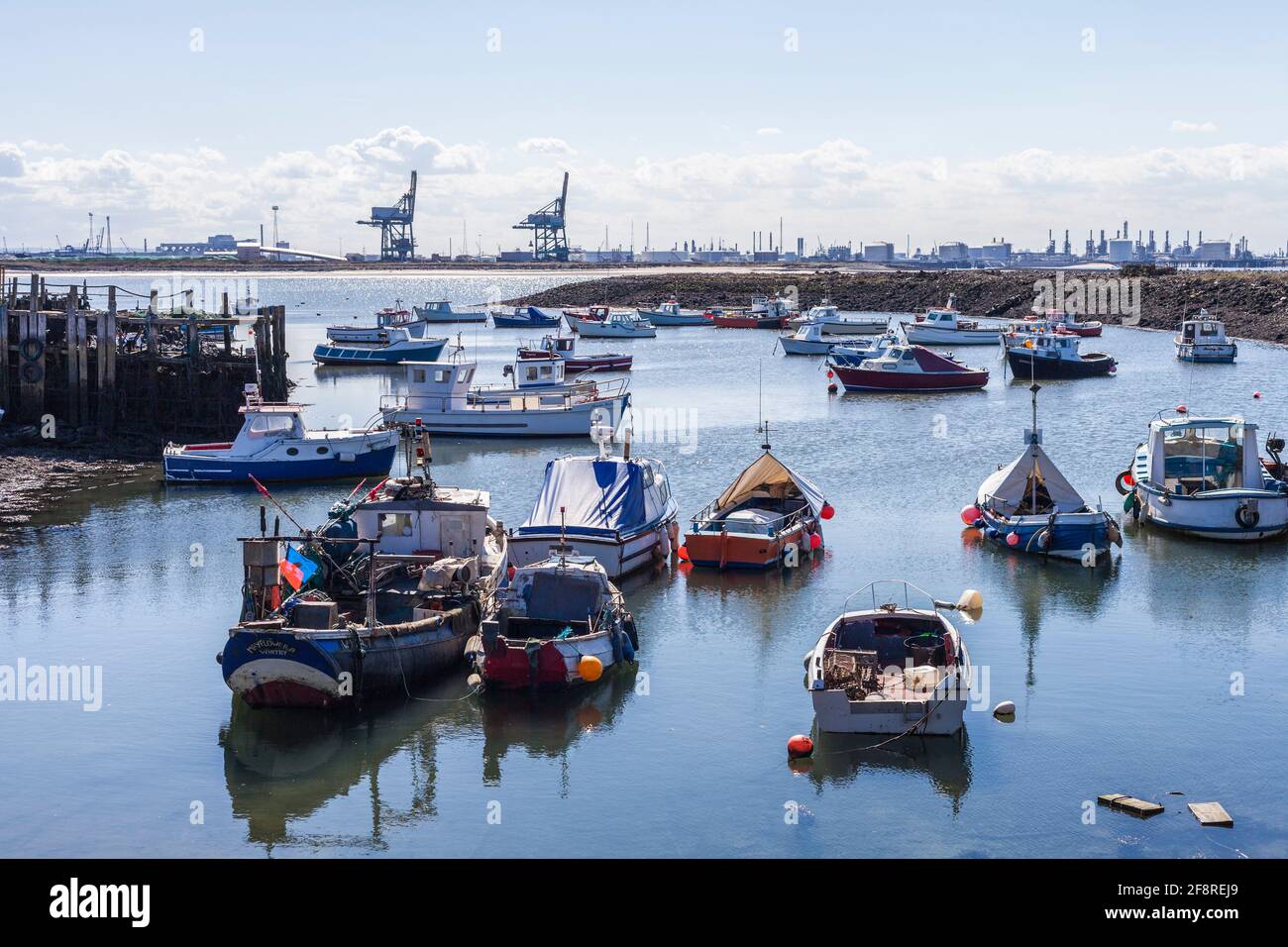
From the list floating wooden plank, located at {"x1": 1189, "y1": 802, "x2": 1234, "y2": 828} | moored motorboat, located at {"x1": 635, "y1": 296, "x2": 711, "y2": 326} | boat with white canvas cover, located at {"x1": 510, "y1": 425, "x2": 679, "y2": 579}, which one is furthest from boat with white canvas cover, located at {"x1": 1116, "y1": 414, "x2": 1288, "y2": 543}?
moored motorboat, located at {"x1": 635, "y1": 296, "x2": 711, "y2": 326}

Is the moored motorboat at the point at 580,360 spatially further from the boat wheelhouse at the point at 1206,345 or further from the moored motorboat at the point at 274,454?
the boat wheelhouse at the point at 1206,345

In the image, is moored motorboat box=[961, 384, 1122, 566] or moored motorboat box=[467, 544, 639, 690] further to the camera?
moored motorboat box=[961, 384, 1122, 566]

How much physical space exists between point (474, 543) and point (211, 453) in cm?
1844

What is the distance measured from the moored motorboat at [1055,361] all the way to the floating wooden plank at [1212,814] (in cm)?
5824

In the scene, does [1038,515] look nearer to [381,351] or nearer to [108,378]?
[108,378]

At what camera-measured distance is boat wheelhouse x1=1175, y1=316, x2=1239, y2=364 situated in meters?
80.8

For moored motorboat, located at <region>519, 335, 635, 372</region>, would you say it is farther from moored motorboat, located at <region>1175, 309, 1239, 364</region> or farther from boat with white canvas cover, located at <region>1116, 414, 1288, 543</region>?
boat with white canvas cover, located at <region>1116, 414, 1288, 543</region>

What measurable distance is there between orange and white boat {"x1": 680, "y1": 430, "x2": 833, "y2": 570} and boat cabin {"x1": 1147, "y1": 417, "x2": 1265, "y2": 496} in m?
8.73

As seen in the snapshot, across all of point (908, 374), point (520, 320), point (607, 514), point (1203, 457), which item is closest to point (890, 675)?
point (607, 514)

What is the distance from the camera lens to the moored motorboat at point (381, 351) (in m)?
85.0

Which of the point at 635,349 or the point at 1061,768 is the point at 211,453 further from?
the point at 635,349

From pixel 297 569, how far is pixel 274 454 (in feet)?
61.8

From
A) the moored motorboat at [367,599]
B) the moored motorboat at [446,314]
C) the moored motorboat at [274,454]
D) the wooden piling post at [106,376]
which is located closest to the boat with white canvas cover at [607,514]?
the moored motorboat at [367,599]

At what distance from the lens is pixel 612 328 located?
110m
